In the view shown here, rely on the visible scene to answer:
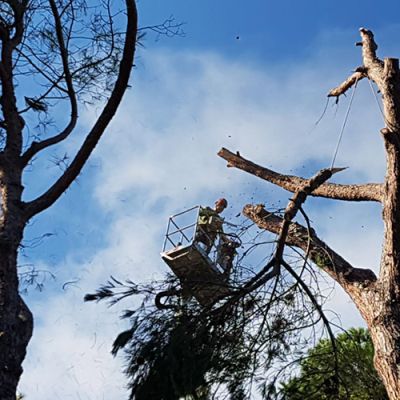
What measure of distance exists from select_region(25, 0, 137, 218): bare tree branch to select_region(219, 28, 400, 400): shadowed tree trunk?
1.40m

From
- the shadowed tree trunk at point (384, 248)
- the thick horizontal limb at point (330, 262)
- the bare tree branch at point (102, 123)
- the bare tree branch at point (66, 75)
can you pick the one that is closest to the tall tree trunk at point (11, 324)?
the bare tree branch at point (102, 123)

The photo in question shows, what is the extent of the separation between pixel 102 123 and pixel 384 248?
2285 millimetres

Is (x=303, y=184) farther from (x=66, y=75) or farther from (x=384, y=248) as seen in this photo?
(x=66, y=75)

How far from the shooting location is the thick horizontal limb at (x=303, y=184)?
23.3 feet

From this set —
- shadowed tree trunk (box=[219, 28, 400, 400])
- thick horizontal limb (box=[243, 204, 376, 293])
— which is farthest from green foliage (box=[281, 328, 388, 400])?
thick horizontal limb (box=[243, 204, 376, 293])

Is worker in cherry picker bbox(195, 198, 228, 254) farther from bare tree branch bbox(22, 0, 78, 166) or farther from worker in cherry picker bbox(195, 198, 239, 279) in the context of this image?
bare tree branch bbox(22, 0, 78, 166)

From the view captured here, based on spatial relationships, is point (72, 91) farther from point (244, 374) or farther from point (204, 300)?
point (244, 374)

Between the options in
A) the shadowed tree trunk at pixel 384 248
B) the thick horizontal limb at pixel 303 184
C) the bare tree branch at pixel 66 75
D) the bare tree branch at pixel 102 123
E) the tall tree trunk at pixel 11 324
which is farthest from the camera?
the thick horizontal limb at pixel 303 184

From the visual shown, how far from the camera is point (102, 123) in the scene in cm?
547

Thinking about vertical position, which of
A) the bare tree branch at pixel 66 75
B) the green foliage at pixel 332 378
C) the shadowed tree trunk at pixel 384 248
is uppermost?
the bare tree branch at pixel 66 75

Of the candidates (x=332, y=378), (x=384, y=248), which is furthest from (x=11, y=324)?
(x=384, y=248)

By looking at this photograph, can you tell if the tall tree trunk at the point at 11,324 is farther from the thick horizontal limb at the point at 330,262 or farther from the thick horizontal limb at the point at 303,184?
the thick horizontal limb at the point at 303,184

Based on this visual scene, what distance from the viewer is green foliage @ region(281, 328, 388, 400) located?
589 centimetres

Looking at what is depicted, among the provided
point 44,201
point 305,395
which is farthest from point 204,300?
point 44,201
